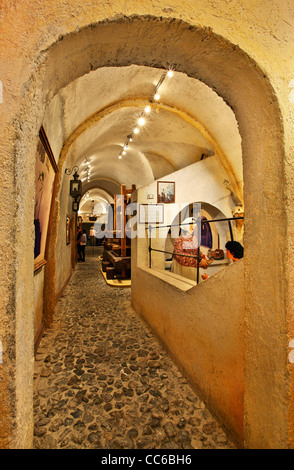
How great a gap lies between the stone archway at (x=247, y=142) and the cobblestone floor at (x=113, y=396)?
2.27ft

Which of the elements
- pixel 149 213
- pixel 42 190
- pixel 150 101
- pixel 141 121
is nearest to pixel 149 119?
pixel 141 121

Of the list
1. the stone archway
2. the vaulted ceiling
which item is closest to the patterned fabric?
the vaulted ceiling

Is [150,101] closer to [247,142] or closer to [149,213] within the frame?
[149,213]

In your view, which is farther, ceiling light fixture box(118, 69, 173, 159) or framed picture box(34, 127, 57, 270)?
ceiling light fixture box(118, 69, 173, 159)

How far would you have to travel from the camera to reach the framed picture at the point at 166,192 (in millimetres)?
6342

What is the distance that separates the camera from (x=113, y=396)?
250 centimetres

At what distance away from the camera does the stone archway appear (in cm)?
134

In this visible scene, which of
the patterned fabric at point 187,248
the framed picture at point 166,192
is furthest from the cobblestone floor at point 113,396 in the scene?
the framed picture at point 166,192

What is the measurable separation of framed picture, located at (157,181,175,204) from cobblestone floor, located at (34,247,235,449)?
3.53 m

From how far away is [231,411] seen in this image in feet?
6.57

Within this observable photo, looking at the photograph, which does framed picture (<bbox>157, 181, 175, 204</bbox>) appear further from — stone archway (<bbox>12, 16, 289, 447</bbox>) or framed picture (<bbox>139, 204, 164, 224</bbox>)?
stone archway (<bbox>12, 16, 289, 447</bbox>)

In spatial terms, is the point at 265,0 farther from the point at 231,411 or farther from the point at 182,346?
the point at 182,346

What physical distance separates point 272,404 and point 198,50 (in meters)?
2.38
